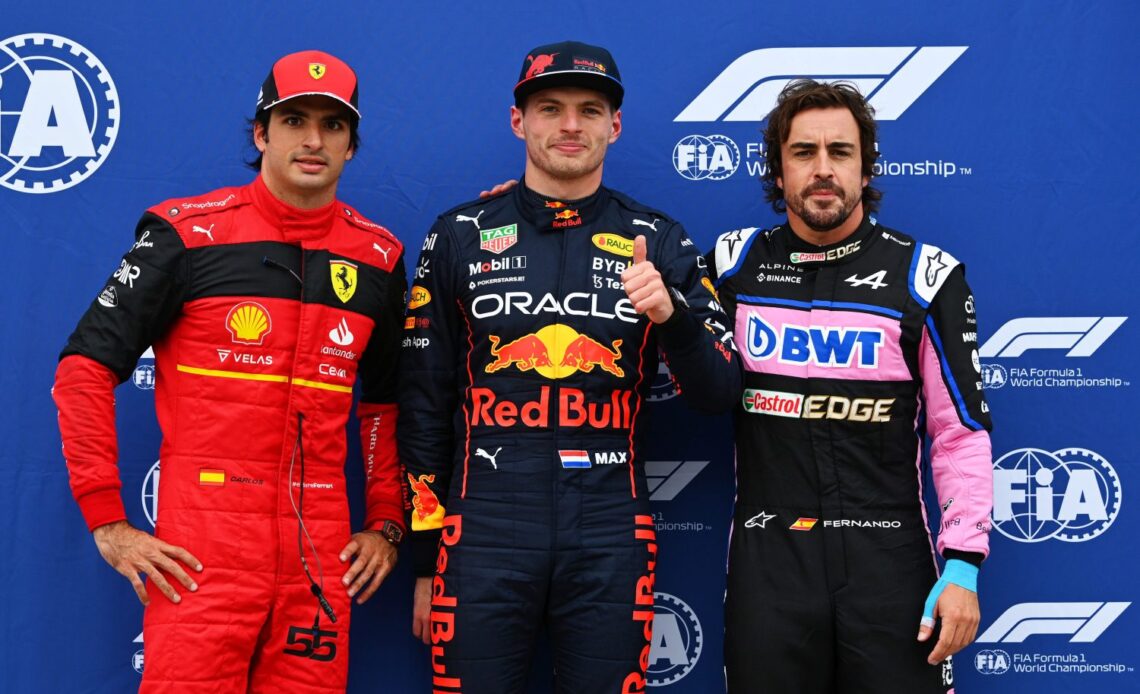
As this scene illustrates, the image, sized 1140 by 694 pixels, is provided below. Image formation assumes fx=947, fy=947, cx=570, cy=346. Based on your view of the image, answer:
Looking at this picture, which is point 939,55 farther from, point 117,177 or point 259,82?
point 117,177

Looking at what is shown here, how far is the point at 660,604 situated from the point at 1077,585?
1.29 metres

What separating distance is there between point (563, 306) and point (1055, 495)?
1.72m

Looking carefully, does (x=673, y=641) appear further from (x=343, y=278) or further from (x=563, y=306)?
(x=343, y=278)

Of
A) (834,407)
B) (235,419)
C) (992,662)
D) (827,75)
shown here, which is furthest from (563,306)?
(992,662)

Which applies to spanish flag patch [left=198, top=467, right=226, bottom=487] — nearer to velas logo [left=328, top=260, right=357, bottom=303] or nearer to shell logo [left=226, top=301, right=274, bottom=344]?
shell logo [left=226, top=301, right=274, bottom=344]

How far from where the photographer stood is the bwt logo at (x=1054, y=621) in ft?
9.57

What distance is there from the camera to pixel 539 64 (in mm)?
2428

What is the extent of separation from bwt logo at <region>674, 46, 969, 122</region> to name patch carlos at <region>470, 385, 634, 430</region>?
1.09 metres

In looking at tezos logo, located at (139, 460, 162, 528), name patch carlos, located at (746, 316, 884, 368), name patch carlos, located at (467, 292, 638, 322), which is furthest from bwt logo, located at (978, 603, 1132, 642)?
tezos logo, located at (139, 460, 162, 528)

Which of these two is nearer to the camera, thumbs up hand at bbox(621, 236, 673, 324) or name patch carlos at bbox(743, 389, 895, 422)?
thumbs up hand at bbox(621, 236, 673, 324)

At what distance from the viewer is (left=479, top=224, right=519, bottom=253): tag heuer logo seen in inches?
96.7

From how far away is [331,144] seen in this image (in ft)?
7.80

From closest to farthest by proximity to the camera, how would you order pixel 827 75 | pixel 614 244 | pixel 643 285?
pixel 643 285, pixel 614 244, pixel 827 75

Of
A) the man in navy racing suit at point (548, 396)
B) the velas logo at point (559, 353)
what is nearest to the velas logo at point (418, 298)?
the man in navy racing suit at point (548, 396)
